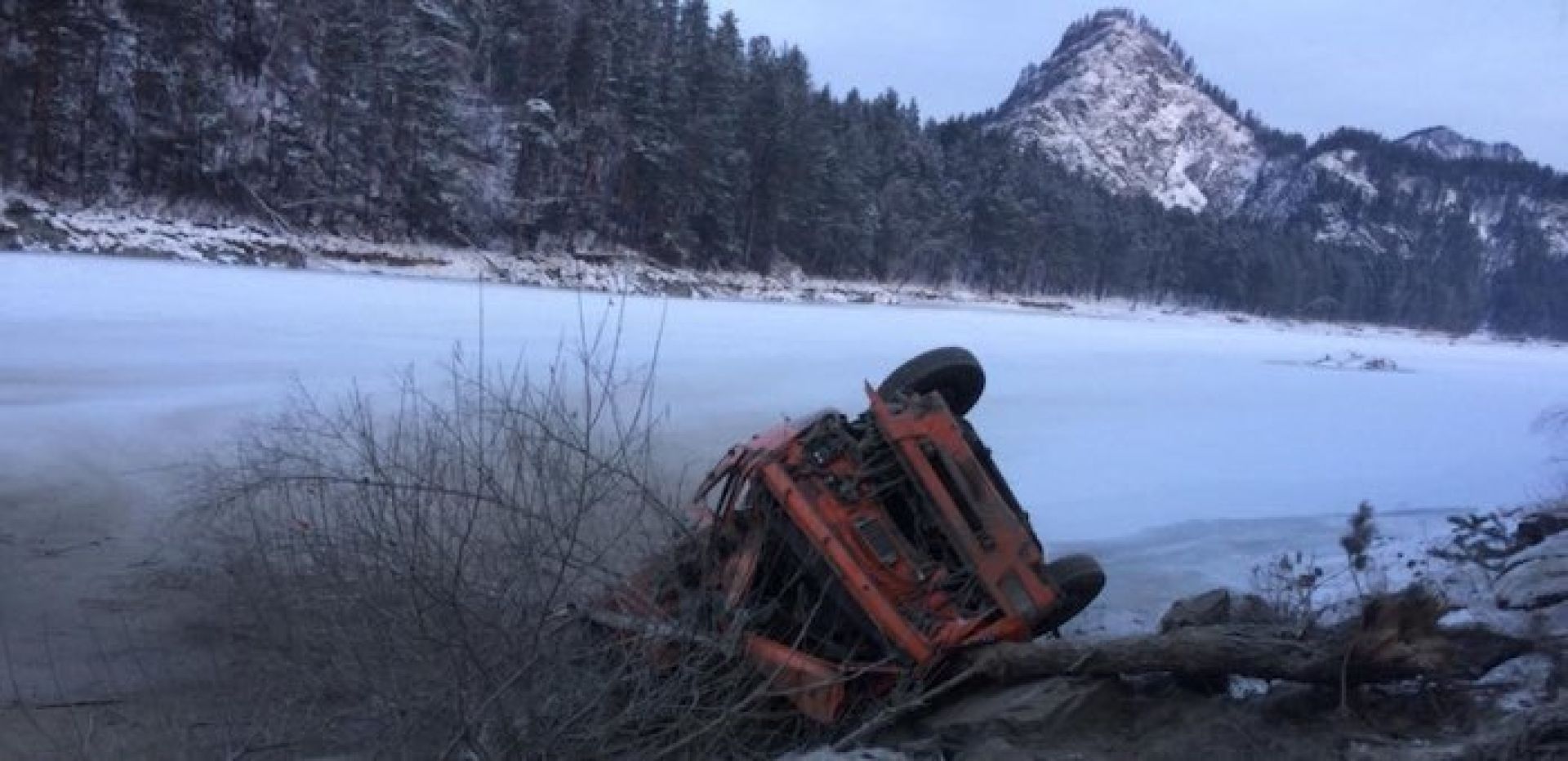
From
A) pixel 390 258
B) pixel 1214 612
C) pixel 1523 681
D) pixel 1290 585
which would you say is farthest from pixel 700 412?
pixel 390 258

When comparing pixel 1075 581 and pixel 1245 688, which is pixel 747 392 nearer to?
pixel 1075 581

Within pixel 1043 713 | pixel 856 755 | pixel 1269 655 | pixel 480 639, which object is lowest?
pixel 856 755

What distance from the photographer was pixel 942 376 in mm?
6832

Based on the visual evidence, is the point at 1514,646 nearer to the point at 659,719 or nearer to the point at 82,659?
the point at 659,719

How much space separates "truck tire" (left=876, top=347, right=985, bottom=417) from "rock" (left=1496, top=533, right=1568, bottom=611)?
9.56 ft

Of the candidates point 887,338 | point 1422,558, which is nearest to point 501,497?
point 1422,558

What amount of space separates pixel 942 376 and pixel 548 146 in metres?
41.7

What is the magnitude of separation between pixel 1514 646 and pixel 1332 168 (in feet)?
678

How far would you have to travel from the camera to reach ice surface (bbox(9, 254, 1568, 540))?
35.5 feet

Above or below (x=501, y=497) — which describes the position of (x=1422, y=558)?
below

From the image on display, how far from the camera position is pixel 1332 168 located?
191125 mm

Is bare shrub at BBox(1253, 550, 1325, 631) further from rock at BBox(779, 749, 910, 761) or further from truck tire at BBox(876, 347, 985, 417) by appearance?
rock at BBox(779, 749, 910, 761)

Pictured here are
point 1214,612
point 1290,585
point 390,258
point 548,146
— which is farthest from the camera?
point 548,146

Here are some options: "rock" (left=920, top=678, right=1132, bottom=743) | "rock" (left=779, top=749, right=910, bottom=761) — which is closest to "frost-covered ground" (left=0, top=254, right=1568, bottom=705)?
"rock" (left=779, top=749, right=910, bottom=761)
